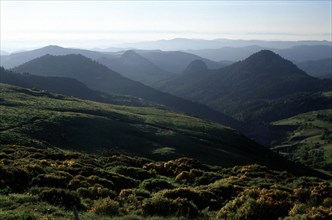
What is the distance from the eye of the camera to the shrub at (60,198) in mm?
19547

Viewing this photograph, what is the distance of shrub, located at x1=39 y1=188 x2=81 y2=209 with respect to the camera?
19.5 meters

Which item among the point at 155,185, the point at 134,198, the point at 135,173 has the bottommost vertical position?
the point at 135,173

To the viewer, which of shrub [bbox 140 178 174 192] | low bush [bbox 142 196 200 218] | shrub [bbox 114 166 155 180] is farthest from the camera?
shrub [bbox 114 166 155 180]

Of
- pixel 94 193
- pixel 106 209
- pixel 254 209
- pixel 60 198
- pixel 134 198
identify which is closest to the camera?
pixel 106 209

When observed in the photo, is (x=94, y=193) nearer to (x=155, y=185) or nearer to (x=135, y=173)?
(x=155, y=185)

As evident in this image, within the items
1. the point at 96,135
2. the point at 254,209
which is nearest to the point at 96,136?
the point at 96,135

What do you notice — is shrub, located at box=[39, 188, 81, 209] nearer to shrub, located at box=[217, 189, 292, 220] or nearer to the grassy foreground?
shrub, located at box=[217, 189, 292, 220]

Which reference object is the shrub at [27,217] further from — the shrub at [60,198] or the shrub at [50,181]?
the shrub at [50,181]

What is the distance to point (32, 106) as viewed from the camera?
310ft

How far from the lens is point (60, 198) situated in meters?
20.0

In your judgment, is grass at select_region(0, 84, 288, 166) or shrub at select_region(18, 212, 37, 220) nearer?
shrub at select_region(18, 212, 37, 220)

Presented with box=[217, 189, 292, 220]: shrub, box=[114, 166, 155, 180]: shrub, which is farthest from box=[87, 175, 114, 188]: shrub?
box=[217, 189, 292, 220]: shrub

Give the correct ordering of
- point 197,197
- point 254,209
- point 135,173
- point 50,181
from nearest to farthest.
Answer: point 254,209 → point 50,181 → point 197,197 → point 135,173

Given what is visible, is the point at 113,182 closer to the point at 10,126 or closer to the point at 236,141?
the point at 10,126
